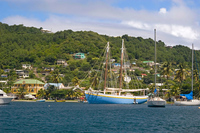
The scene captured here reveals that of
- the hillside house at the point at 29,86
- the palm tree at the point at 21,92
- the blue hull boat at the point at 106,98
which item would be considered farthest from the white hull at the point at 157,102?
the hillside house at the point at 29,86

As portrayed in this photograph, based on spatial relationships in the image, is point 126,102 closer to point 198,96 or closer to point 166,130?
point 198,96

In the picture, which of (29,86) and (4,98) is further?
(29,86)

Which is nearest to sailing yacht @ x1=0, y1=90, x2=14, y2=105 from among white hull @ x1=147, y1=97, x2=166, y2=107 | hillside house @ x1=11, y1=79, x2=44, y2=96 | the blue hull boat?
the blue hull boat

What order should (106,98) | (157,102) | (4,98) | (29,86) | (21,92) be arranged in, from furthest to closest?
(29,86) → (21,92) → (106,98) → (4,98) → (157,102)

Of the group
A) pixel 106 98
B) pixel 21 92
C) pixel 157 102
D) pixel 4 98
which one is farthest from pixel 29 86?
pixel 157 102

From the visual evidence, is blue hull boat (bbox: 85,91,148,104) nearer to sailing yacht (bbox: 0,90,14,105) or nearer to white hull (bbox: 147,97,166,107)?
white hull (bbox: 147,97,166,107)

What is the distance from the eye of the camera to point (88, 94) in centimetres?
Answer: 11881

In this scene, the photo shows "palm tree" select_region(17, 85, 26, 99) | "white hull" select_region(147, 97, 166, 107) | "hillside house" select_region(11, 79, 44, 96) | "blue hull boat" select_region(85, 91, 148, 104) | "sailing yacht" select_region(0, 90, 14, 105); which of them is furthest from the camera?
"hillside house" select_region(11, 79, 44, 96)

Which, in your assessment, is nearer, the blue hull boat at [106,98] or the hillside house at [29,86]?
the blue hull boat at [106,98]

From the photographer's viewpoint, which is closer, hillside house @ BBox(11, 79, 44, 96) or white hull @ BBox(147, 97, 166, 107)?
white hull @ BBox(147, 97, 166, 107)

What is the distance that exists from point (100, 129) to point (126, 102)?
7444 cm

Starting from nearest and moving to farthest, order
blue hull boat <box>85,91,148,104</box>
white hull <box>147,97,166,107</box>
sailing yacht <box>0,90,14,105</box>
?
white hull <box>147,97,166,107</box>, sailing yacht <box>0,90,14,105</box>, blue hull boat <box>85,91,148,104</box>

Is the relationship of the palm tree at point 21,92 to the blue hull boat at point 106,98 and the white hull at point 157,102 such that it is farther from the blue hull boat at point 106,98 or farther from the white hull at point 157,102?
the white hull at point 157,102

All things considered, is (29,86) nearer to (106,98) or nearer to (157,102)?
(106,98)
